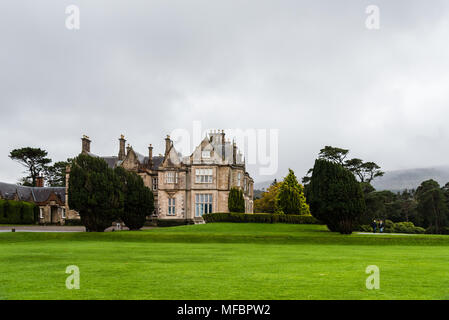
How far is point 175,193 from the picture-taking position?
5681 cm

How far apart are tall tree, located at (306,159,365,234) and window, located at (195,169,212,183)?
2086 cm

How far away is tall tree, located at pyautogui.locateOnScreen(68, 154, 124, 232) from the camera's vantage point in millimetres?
36906

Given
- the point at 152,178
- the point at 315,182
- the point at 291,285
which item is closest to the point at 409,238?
the point at 315,182

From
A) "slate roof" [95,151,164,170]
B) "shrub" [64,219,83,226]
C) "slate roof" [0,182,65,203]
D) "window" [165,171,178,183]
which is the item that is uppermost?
"slate roof" [95,151,164,170]

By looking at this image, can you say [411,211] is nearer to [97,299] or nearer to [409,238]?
[409,238]

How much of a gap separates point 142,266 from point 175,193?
43.9 metres

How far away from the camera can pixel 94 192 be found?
37125 millimetres

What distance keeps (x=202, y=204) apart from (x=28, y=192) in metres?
29.1

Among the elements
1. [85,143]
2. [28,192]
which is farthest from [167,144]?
[28,192]

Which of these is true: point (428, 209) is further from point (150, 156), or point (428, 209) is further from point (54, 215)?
point (54, 215)

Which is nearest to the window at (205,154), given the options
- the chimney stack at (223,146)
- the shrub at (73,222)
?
the chimney stack at (223,146)

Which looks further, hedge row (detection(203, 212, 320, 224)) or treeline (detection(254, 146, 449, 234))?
hedge row (detection(203, 212, 320, 224))

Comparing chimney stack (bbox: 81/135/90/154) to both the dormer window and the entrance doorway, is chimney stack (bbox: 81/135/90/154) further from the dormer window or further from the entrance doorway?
the dormer window

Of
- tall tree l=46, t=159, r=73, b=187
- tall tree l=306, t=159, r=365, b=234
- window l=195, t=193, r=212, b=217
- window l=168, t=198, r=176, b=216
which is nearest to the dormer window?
window l=195, t=193, r=212, b=217
